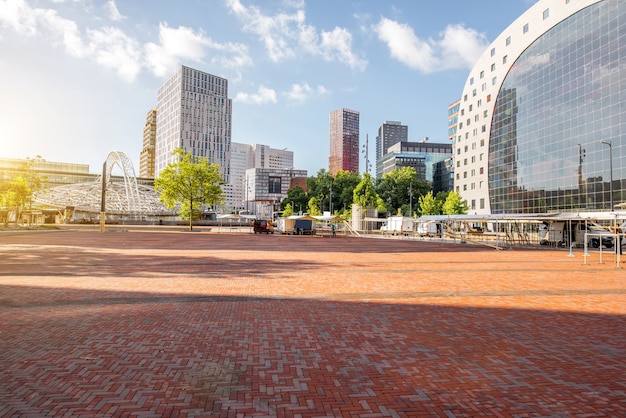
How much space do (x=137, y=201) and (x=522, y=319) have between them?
120177mm

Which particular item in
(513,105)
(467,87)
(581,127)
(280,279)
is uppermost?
(467,87)

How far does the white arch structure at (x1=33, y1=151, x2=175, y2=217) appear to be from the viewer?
101062mm

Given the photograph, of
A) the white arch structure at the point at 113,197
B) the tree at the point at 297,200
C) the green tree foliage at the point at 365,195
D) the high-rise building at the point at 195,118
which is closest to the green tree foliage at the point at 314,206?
the tree at the point at 297,200

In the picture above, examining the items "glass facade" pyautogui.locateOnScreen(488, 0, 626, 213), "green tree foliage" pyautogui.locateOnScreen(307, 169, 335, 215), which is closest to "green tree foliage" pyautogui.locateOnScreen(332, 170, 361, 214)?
"green tree foliage" pyautogui.locateOnScreen(307, 169, 335, 215)

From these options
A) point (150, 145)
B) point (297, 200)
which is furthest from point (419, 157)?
point (150, 145)

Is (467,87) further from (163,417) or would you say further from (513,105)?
(163,417)

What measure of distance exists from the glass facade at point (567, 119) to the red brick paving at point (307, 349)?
41.3 m

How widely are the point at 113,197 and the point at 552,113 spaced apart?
110m

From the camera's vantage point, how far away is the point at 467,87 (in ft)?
260

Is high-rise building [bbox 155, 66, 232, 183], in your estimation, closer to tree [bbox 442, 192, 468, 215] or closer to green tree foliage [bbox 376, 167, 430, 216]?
green tree foliage [bbox 376, 167, 430, 216]

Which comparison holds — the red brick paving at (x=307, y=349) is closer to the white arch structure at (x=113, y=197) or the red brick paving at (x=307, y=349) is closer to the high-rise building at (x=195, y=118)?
the white arch structure at (x=113, y=197)

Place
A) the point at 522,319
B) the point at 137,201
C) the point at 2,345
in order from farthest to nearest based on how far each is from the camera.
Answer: the point at 137,201 → the point at 522,319 → the point at 2,345

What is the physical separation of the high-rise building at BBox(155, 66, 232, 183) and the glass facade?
112 meters

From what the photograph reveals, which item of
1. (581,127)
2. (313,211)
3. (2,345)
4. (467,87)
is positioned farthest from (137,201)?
(2,345)
